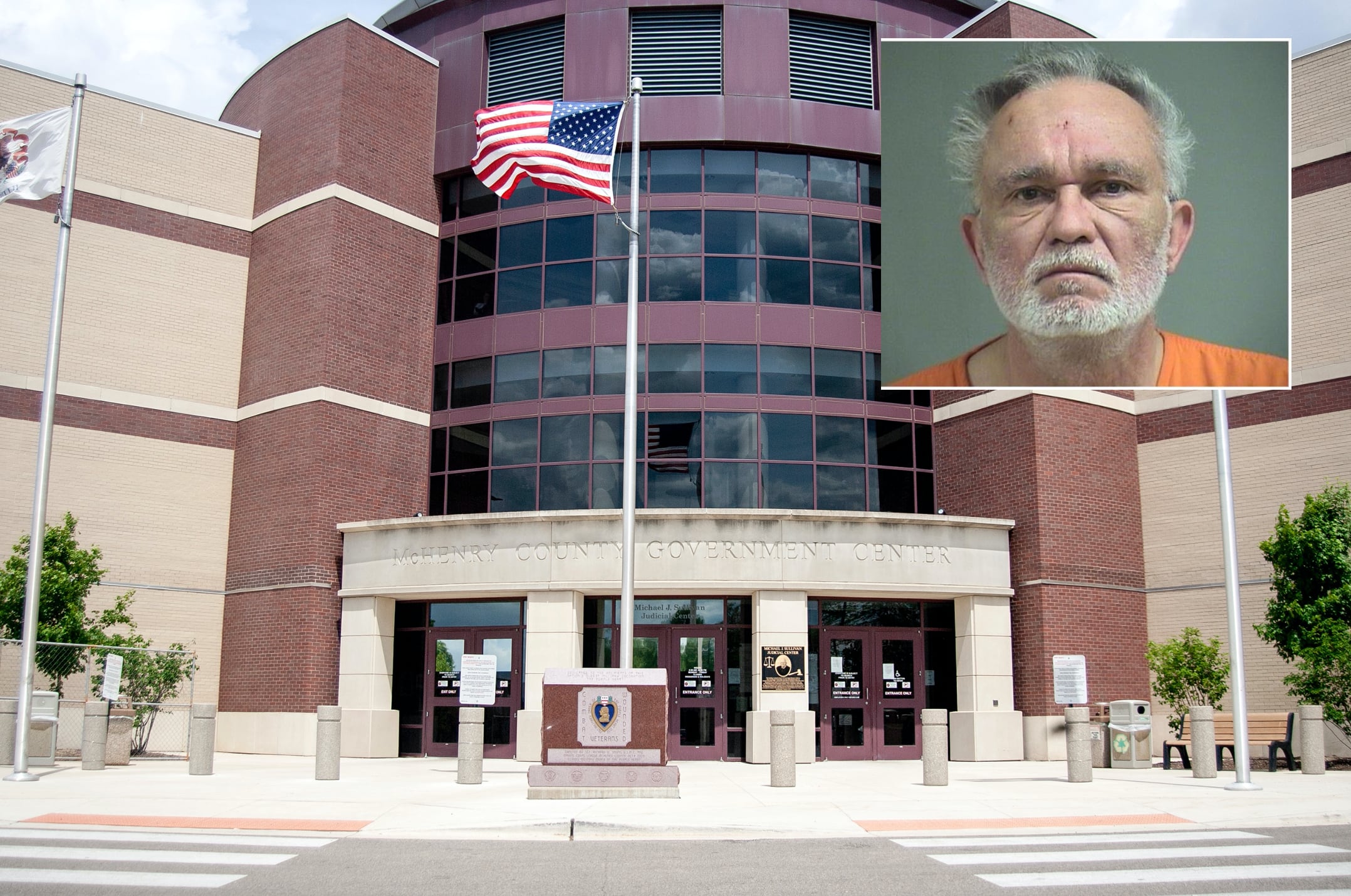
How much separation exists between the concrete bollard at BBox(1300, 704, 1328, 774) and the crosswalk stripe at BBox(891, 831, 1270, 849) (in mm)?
8131

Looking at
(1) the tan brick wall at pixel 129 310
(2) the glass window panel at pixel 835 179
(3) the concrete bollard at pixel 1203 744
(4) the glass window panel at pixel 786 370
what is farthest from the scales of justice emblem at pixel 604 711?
(1) the tan brick wall at pixel 129 310

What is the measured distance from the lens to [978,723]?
86.3 feet

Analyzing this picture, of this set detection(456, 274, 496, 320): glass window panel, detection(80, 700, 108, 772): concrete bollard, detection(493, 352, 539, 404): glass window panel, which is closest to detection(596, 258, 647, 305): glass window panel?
detection(493, 352, 539, 404): glass window panel

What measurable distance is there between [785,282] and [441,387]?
9334mm

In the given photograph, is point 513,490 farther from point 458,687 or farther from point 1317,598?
point 1317,598

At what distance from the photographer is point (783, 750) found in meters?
18.3

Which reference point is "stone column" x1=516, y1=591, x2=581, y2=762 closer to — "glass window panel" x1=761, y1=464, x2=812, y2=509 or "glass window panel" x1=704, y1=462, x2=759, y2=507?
"glass window panel" x1=704, y1=462, x2=759, y2=507

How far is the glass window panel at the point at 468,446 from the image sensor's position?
1185 inches

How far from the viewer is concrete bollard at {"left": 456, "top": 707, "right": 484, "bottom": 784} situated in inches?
765

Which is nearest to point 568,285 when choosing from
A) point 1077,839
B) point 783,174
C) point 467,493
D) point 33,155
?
point 467,493

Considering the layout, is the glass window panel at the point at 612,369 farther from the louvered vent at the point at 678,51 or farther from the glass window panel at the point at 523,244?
the louvered vent at the point at 678,51

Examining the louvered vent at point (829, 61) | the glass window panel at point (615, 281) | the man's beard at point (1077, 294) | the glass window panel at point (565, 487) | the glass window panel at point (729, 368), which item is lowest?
the glass window panel at point (565, 487)

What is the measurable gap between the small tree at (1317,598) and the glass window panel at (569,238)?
660 inches

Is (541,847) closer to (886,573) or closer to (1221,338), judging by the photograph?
(886,573)
